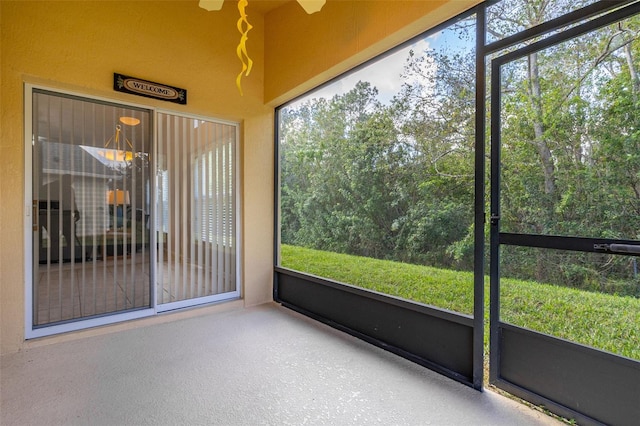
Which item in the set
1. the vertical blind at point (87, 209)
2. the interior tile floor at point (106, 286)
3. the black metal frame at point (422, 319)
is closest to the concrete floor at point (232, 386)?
the black metal frame at point (422, 319)

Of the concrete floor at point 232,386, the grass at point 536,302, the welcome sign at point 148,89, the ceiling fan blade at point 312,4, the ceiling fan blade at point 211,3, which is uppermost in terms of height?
the ceiling fan blade at point 211,3

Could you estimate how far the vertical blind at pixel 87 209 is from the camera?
2551 millimetres

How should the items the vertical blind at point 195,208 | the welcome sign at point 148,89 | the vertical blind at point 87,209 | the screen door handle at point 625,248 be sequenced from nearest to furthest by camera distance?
the screen door handle at point 625,248 → the vertical blind at point 87,209 → the welcome sign at point 148,89 → the vertical blind at point 195,208

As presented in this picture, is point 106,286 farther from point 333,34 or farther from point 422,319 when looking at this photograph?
point 333,34

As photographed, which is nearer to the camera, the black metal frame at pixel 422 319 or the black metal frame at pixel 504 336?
the black metal frame at pixel 504 336

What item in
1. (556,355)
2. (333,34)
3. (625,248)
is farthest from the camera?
(333,34)

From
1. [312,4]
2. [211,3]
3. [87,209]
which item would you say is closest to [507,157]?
[312,4]

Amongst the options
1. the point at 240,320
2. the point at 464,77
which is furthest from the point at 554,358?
the point at 240,320

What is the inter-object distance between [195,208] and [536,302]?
10.4 ft

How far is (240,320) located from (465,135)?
Result: 270cm

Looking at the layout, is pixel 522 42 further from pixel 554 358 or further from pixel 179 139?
pixel 179 139

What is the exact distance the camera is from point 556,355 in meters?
1.62

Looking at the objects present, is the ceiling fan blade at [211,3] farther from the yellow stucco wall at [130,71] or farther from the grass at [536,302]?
the grass at [536,302]

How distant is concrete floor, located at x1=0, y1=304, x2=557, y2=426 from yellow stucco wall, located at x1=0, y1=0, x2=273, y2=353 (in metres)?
0.79
